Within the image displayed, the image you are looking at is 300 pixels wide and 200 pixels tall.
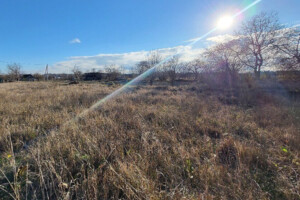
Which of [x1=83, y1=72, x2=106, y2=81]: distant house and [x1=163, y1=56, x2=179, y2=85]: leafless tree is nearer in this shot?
[x1=163, y1=56, x2=179, y2=85]: leafless tree

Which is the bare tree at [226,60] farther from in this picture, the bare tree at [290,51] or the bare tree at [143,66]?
the bare tree at [143,66]

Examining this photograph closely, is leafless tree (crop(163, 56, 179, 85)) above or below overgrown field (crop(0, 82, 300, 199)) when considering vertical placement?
above

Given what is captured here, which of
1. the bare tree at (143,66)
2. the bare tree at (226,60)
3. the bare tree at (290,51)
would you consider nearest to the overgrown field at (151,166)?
the bare tree at (290,51)

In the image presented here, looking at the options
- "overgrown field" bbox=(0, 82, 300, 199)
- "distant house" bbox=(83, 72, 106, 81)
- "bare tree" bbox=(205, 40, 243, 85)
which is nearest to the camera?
"overgrown field" bbox=(0, 82, 300, 199)

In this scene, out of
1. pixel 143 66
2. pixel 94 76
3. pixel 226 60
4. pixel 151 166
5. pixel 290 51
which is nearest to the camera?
pixel 151 166

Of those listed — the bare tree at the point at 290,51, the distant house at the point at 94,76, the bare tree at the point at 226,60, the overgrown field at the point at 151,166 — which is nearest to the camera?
the overgrown field at the point at 151,166

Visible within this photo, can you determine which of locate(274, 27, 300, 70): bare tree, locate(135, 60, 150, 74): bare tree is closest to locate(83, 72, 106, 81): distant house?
Result: locate(135, 60, 150, 74): bare tree

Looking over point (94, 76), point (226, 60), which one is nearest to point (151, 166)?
point (226, 60)

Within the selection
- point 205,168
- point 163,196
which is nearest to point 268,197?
point 205,168

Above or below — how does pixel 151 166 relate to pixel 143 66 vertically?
below

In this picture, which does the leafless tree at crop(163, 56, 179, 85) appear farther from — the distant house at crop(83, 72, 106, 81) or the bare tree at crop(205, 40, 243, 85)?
the distant house at crop(83, 72, 106, 81)

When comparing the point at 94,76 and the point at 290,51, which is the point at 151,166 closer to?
the point at 290,51

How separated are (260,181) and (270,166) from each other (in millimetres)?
390

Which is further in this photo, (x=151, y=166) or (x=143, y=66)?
(x=143, y=66)
